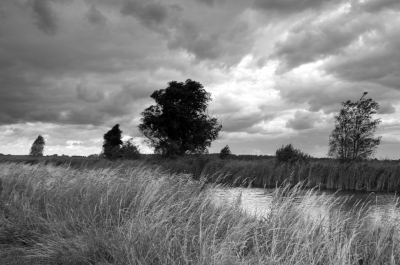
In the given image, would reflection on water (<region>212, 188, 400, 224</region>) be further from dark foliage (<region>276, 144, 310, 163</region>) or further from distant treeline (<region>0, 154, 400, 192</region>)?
dark foliage (<region>276, 144, 310, 163</region>)

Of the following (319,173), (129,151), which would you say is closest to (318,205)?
(319,173)

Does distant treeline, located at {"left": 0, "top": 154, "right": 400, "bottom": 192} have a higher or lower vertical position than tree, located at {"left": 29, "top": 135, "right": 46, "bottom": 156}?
lower

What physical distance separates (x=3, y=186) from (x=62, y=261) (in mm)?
7493

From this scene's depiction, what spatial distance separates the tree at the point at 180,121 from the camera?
4075 cm

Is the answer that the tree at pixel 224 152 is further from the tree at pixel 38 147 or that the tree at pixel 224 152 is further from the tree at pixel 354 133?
the tree at pixel 38 147

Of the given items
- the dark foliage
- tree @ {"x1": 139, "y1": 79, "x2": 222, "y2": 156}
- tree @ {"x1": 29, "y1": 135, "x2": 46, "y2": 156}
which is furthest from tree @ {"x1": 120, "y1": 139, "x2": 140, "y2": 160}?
tree @ {"x1": 29, "y1": 135, "x2": 46, "y2": 156}

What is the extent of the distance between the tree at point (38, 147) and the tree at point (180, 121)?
4113 centimetres

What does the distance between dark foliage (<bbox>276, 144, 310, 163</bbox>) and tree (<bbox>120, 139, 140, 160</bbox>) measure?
1570cm

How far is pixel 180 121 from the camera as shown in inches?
1631

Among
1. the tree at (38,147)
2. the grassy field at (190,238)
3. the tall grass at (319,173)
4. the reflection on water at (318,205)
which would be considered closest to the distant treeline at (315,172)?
the tall grass at (319,173)

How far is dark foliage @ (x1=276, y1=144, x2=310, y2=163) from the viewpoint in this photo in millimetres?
26828

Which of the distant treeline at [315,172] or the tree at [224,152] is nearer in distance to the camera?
the distant treeline at [315,172]

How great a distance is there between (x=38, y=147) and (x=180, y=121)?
47.5m

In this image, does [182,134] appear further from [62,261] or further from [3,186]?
[62,261]
